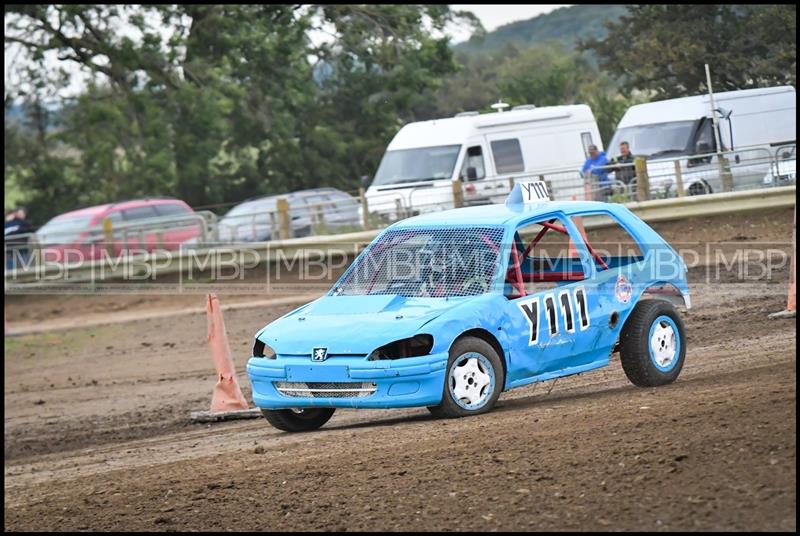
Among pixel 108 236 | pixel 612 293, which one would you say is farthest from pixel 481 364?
pixel 108 236

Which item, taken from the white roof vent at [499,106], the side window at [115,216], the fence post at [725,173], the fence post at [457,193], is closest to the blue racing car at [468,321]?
the fence post at [725,173]

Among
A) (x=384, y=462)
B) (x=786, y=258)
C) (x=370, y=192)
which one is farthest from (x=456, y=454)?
(x=370, y=192)

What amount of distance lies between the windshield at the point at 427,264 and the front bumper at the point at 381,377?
876 mm

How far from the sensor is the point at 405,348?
955 cm

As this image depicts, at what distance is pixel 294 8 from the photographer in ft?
105

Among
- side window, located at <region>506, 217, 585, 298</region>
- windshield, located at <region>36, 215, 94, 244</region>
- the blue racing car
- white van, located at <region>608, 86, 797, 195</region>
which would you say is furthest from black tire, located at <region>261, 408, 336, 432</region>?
windshield, located at <region>36, 215, 94, 244</region>

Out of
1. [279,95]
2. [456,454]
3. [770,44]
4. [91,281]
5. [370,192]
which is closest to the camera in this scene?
[456,454]

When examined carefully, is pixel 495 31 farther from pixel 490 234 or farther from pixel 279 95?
pixel 490 234

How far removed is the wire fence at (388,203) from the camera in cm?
2005

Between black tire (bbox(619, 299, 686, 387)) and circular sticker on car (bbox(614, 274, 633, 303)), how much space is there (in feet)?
0.46

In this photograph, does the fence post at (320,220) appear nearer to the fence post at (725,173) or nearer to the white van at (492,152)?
the white van at (492,152)

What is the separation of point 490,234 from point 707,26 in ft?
31.5

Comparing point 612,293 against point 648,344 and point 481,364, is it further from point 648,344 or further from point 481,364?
point 481,364

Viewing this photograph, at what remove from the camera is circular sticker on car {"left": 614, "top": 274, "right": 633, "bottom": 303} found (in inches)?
415
